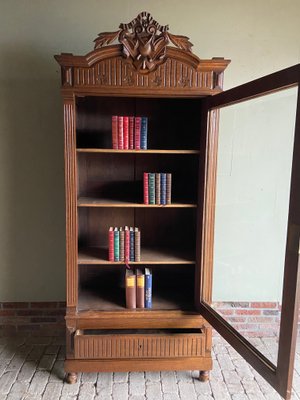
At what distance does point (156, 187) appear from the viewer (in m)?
1.93

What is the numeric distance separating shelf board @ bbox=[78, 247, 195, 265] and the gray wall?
360 mm

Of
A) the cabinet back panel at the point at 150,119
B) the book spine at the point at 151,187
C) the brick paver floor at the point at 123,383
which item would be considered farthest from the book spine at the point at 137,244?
the brick paver floor at the point at 123,383

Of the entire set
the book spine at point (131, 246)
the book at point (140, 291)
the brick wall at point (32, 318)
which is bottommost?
the brick wall at point (32, 318)

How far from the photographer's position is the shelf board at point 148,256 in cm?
194

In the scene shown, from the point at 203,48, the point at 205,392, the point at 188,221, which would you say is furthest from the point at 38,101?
the point at 205,392

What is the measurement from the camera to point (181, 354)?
190 centimetres

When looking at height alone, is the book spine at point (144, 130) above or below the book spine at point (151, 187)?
above

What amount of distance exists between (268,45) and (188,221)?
1382mm

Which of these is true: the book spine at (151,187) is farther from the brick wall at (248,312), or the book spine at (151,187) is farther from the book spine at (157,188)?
the brick wall at (248,312)

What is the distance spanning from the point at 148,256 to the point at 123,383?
82 centimetres

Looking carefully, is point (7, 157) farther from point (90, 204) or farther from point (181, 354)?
point (181, 354)

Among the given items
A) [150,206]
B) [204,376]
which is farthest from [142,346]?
[150,206]

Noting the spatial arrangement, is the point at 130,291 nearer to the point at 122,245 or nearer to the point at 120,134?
the point at 122,245

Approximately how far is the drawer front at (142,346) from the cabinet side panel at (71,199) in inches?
11.3
